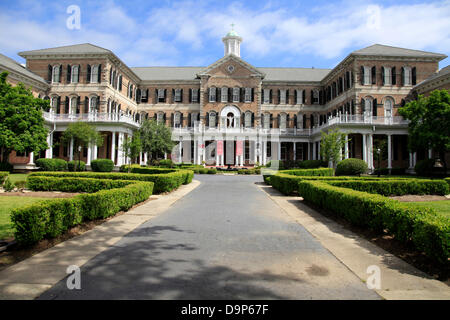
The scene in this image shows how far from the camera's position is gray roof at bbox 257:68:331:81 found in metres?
46.0

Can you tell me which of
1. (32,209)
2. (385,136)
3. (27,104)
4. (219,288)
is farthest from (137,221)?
(385,136)

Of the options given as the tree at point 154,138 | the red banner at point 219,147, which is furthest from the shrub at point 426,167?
the tree at point 154,138

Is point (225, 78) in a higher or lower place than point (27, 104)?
higher

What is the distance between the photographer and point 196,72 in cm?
4819

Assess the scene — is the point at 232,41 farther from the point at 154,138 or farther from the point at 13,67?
the point at 13,67

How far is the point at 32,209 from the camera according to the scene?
5.40 metres

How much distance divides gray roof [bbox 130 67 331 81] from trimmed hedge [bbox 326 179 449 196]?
35015 mm

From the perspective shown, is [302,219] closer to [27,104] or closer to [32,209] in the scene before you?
[32,209]

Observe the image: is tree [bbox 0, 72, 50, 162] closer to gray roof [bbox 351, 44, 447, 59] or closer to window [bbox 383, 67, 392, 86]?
gray roof [bbox 351, 44, 447, 59]

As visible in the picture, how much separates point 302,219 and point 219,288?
17.9ft

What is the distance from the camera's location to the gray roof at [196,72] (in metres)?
46.1

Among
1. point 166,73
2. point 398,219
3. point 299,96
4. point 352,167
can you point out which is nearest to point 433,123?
point 352,167

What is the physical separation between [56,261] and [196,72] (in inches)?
1830

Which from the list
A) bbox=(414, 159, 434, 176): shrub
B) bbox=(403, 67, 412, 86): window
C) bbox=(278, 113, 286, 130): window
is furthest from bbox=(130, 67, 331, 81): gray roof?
bbox=(414, 159, 434, 176): shrub
